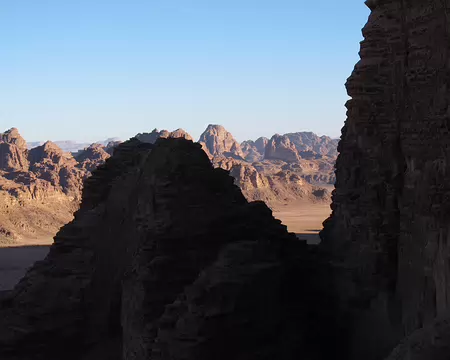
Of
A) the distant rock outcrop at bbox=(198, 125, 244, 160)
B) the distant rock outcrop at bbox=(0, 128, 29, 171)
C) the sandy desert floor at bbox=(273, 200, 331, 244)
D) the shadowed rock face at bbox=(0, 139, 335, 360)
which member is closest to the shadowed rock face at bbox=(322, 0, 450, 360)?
the shadowed rock face at bbox=(0, 139, 335, 360)

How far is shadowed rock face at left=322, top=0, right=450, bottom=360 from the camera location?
33.5 feet

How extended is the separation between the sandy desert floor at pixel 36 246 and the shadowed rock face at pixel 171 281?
25.1m

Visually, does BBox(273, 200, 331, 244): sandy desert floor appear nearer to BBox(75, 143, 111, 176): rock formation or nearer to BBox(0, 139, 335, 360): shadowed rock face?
BBox(75, 143, 111, 176): rock formation

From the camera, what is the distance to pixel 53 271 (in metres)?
14.5

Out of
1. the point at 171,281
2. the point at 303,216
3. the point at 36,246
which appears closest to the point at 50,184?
the point at 36,246

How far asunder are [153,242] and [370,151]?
15.4 ft

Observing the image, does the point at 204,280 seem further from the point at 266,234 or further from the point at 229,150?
the point at 229,150

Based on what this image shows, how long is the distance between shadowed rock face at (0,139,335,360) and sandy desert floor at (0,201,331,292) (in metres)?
25.1

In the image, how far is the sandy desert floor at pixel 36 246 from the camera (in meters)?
43.9

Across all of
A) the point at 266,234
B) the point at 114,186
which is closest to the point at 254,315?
the point at 266,234

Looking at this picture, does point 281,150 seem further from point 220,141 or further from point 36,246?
point 36,246

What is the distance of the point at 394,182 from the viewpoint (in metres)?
11.9

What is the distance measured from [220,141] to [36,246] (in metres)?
115

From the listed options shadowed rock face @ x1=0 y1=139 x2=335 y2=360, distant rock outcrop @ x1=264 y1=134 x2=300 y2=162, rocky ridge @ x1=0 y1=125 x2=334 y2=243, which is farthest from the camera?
distant rock outcrop @ x1=264 y1=134 x2=300 y2=162
